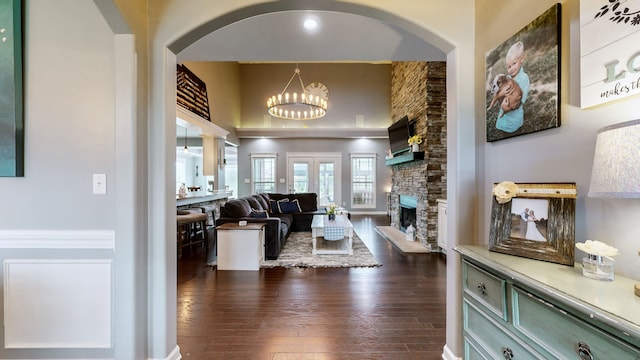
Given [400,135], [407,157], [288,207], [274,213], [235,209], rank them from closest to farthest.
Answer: [235,209], [407,157], [400,135], [274,213], [288,207]

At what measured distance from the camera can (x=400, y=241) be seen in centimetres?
562

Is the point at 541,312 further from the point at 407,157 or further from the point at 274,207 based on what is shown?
the point at 274,207

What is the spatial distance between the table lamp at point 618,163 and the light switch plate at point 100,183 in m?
2.47

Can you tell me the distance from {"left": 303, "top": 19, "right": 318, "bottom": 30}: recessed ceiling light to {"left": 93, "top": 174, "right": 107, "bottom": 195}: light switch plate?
2.15 meters

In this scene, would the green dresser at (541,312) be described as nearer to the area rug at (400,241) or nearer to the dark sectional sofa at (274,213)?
the dark sectional sofa at (274,213)

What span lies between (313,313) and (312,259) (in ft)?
5.42

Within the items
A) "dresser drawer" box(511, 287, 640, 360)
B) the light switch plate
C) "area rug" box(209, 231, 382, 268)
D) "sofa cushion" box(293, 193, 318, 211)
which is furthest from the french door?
"dresser drawer" box(511, 287, 640, 360)

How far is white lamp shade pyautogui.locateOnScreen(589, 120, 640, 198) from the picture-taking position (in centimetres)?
83

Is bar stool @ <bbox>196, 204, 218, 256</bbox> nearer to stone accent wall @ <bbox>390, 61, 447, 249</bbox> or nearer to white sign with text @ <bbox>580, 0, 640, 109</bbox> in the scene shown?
stone accent wall @ <bbox>390, 61, 447, 249</bbox>

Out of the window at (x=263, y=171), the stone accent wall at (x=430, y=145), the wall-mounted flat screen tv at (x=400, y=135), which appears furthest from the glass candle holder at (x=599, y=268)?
the window at (x=263, y=171)

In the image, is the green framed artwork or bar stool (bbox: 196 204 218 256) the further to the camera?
bar stool (bbox: 196 204 218 256)

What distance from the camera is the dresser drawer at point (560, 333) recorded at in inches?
31.4

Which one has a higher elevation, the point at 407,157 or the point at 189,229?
the point at 407,157

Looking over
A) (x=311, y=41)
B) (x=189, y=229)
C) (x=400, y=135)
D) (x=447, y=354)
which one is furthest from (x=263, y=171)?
(x=447, y=354)
